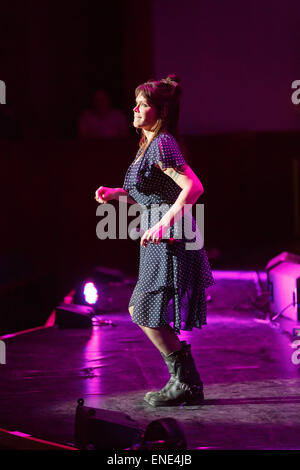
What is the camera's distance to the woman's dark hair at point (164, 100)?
10.4ft

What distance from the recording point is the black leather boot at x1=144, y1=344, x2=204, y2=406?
3.22 m

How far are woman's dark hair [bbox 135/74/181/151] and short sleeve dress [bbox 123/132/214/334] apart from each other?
7cm

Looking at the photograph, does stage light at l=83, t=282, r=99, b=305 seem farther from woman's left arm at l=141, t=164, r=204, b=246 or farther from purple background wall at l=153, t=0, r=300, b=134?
purple background wall at l=153, t=0, r=300, b=134

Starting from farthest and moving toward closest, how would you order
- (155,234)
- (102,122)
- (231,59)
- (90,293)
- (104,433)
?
(231,59)
(102,122)
(90,293)
(155,234)
(104,433)

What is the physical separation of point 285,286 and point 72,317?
1416 millimetres

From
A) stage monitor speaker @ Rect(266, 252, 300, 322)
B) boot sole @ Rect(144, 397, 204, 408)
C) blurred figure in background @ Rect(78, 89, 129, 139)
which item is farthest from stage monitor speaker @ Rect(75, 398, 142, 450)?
blurred figure in background @ Rect(78, 89, 129, 139)

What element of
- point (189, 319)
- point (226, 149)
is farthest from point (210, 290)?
point (189, 319)

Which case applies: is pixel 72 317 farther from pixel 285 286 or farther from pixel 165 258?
pixel 165 258

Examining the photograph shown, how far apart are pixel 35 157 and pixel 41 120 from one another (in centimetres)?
164

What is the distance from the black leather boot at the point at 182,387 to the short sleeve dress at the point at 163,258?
13 centimetres

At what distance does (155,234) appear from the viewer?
294 centimetres
